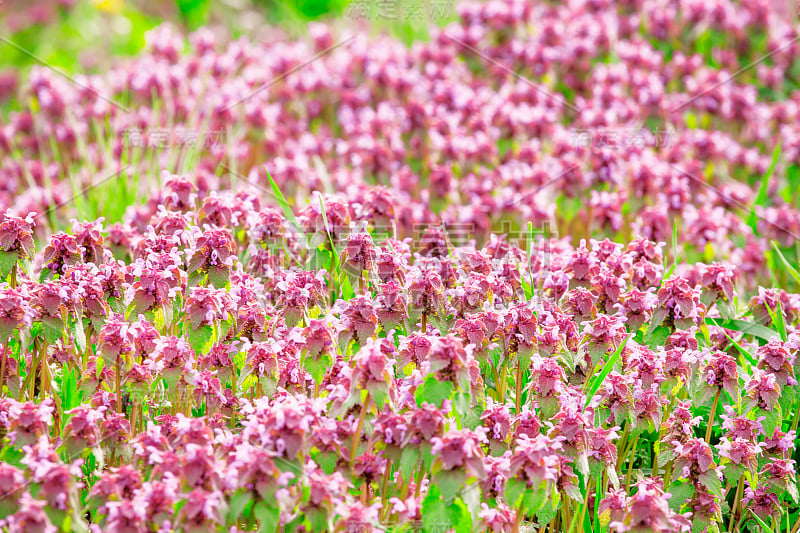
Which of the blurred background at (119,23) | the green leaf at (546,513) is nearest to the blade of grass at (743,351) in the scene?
the green leaf at (546,513)

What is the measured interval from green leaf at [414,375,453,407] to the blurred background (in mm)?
5207

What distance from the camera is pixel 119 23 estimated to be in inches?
351

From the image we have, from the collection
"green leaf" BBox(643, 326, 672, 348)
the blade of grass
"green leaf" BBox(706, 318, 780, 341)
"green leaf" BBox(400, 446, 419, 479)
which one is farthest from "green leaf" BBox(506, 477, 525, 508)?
"green leaf" BBox(706, 318, 780, 341)

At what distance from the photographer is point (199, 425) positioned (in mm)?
2449

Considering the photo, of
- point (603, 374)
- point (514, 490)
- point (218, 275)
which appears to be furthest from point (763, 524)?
point (218, 275)

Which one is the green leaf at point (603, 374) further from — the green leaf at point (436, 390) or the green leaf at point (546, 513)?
the green leaf at point (436, 390)

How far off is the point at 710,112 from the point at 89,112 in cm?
414

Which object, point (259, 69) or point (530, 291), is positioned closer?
point (530, 291)

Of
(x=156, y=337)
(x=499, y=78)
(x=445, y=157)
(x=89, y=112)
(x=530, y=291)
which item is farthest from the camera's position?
(x=499, y=78)

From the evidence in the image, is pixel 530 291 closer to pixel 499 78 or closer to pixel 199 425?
pixel 199 425

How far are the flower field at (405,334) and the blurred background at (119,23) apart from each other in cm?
212

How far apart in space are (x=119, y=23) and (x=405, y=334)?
22.5ft

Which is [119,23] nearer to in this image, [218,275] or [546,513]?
[218,275]

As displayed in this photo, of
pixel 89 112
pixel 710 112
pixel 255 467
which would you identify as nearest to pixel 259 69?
pixel 89 112
